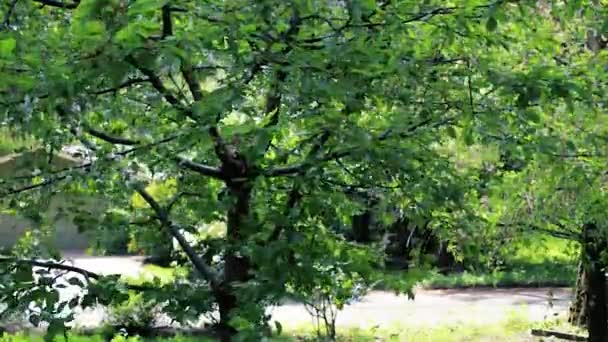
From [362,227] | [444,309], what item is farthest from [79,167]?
[444,309]

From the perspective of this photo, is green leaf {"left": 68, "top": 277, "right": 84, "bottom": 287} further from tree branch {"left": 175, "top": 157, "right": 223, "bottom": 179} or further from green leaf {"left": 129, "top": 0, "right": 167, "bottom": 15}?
green leaf {"left": 129, "top": 0, "right": 167, "bottom": 15}

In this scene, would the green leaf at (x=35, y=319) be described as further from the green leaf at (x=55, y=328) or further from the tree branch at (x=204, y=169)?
the tree branch at (x=204, y=169)

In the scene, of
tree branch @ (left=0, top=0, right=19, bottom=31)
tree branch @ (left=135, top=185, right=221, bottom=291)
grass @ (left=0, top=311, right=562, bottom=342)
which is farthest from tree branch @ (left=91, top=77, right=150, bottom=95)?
grass @ (left=0, top=311, right=562, bottom=342)

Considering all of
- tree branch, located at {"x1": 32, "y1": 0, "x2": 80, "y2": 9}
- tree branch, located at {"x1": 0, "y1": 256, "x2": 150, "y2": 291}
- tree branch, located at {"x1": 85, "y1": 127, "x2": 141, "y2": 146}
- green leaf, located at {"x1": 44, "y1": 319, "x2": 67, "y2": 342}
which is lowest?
green leaf, located at {"x1": 44, "y1": 319, "x2": 67, "y2": 342}

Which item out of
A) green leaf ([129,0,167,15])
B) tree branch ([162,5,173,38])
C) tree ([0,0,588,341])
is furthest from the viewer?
tree branch ([162,5,173,38])

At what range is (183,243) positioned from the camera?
357 centimetres

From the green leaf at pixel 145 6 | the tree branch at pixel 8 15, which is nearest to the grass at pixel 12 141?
the tree branch at pixel 8 15

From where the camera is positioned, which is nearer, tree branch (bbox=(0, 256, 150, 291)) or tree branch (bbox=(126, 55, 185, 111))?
tree branch (bbox=(126, 55, 185, 111))

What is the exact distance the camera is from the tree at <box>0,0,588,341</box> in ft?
8.42

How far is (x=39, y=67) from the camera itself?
2.49 metres

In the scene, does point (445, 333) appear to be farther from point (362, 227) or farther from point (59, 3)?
point (59, 3)

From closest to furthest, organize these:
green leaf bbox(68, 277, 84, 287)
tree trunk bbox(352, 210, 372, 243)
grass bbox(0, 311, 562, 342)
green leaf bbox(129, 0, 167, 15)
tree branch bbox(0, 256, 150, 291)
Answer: green leaf bbox(129, 0, 167, 15)
green leaf bbox(68, 277, 84, 287)
tree branch bbox(0, 256, 150, 291)
tree trunk bbox(352, 210, 372, 243)
grass bbox(0, 311, 562, 342)

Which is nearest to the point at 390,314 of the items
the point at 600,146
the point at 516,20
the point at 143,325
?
the point at 143,325

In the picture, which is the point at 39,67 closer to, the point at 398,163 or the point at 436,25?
the point at 398,163
